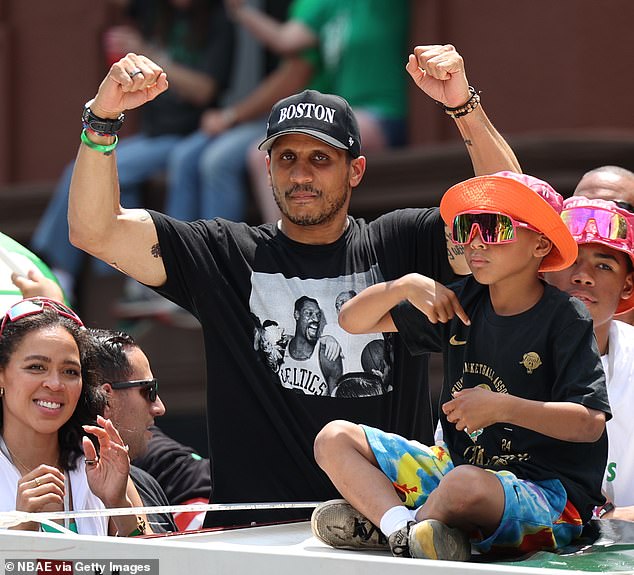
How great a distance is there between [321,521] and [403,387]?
0.88 m

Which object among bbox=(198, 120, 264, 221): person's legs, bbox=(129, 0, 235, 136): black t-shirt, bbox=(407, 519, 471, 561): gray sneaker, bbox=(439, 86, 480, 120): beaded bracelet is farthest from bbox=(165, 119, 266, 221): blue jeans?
bbox=(407, 519, 471, 561): gray sneaker

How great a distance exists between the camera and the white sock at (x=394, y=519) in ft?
9.53

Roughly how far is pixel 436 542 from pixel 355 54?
18.1 feet

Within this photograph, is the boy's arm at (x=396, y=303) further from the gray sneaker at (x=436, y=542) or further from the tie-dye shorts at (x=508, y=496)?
the gray sneaker at (x=436, y=542)

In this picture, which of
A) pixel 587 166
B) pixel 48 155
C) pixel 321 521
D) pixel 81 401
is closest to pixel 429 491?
pixel 321 521

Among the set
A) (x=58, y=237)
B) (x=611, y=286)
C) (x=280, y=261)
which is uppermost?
(x=58, y=237)

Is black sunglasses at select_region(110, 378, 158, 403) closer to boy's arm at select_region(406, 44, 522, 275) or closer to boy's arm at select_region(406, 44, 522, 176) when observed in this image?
boy's arm at select_region(406, 44, 522, 275)

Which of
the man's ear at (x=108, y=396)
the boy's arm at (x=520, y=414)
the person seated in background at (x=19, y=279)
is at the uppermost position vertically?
the person seated in background at (x=19, y=279)

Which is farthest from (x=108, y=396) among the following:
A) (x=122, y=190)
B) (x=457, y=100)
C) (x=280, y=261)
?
(x=122, y=190)

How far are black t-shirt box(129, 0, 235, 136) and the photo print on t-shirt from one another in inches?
206

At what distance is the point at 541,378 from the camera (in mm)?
3006

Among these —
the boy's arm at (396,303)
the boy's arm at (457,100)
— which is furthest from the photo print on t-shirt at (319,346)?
the boy's arm at (396,303)

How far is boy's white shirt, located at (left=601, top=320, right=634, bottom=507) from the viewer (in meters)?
3.64

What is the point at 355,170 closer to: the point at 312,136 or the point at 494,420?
the point at 312,136
